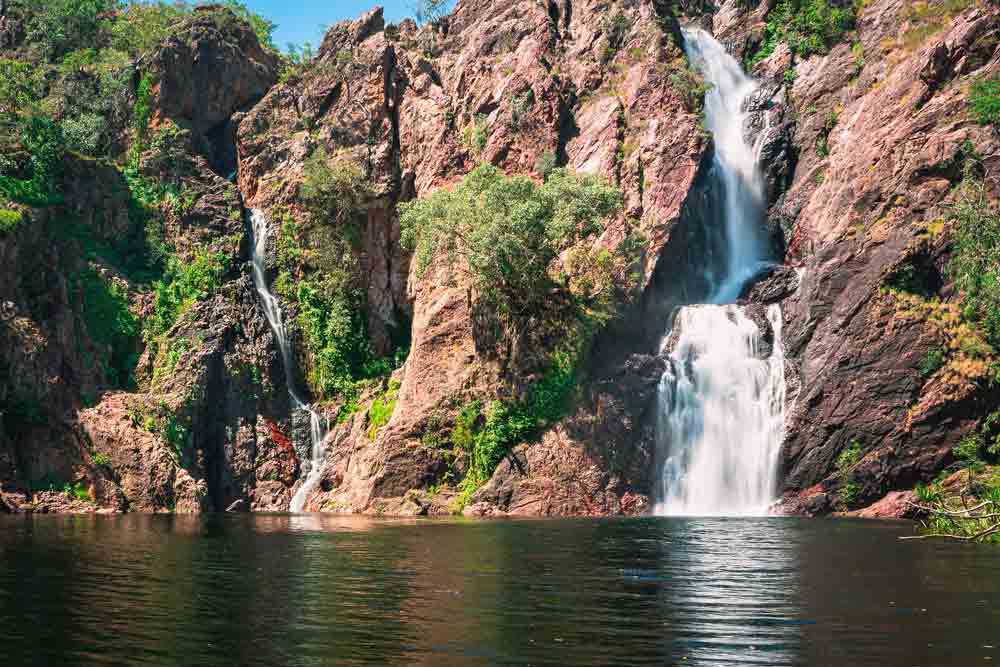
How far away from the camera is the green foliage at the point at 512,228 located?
168ft

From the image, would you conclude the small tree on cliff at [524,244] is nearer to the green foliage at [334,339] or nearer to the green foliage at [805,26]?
the green foliage at [334,339]

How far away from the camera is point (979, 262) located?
4656cm

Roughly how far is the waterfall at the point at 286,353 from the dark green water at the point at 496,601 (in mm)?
24916

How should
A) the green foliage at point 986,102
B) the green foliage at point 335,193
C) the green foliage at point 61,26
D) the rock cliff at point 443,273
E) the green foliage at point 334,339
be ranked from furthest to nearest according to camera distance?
1. the green foliage at point 61,26
2. the green foliage at point 335,193
3. the green foliage at point 334,339
4. the green foliage at point 986,102
5. the rock cliff at point 443,273

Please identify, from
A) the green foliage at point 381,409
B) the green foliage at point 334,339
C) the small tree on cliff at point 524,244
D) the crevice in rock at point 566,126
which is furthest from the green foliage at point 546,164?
the green foliage at point 381,409

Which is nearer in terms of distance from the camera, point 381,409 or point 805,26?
point 381,409

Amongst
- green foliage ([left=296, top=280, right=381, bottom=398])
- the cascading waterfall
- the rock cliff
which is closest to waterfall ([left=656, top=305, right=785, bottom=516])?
the cascading waterfall

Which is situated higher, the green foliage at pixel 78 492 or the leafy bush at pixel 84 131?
the leafy bush at pixel 84 131

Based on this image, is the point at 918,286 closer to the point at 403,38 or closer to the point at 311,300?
the point at 311,300

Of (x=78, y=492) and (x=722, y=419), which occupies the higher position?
(x=722, y=419)

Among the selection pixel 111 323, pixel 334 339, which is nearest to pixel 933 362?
pixel 334 339

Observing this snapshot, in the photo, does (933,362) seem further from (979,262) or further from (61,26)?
(61,26)

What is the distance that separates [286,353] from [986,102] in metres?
43.6

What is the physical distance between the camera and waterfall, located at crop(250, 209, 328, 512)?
2254 inches
